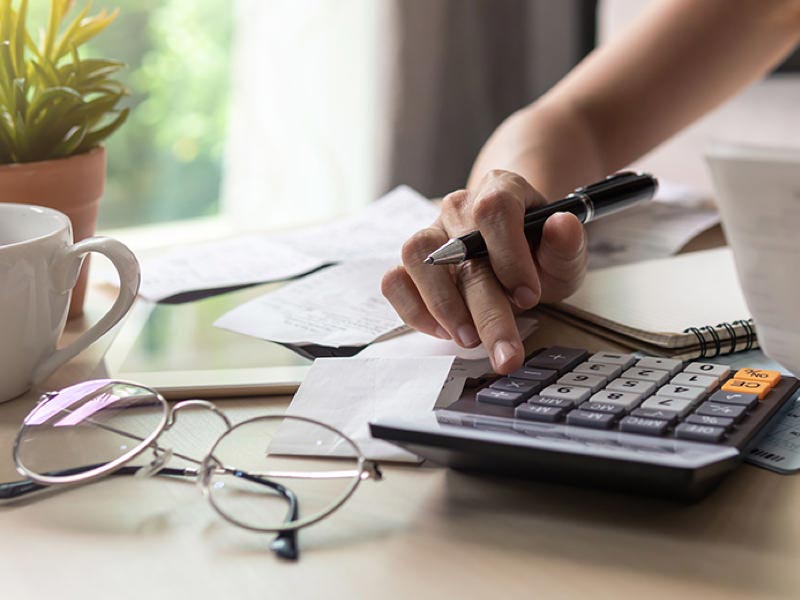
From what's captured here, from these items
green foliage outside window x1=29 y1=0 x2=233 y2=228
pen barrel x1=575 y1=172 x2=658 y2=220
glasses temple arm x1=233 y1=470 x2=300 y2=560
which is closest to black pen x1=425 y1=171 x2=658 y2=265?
pen barrel x1=575 y1=172 x2=658 y2=220

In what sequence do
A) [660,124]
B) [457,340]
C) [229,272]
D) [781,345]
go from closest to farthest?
[781,345] → [457,340] → [229,272] → [660,124]

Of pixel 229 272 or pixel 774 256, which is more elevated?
pixel 774 256

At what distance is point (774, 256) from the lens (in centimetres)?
44

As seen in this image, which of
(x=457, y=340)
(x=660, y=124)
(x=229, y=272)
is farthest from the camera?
(x=660, y=124)

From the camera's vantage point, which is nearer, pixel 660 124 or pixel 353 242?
pixel 353 242

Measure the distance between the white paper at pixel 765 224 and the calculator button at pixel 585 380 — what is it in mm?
86

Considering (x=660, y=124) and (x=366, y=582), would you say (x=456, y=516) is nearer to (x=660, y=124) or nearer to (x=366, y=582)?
(x=366, y=582)

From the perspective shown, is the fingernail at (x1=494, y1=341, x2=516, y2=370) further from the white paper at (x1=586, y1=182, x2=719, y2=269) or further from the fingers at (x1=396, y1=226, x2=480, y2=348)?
the white paper at (x1=586, y1=182, x2=719, y2=269)

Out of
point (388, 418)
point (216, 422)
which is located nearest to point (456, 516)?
point (388, 418)

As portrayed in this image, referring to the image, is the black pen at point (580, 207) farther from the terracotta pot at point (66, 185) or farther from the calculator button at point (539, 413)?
the terracotta pot at point (66, 185)

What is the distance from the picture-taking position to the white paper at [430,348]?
1.99 ft

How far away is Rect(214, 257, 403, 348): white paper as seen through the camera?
0.68m

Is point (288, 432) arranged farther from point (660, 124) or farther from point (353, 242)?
point (660, 124)

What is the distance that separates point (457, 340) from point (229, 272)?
0.32 m
